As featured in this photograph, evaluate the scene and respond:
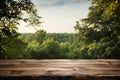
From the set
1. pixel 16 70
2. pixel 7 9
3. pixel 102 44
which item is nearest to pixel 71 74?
pixel 16 70

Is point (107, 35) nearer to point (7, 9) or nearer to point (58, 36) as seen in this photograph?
point (7, 9)

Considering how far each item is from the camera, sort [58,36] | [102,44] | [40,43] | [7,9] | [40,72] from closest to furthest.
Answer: [40,72]
[7,9]
[102,44]
[40,43]
[58,36]

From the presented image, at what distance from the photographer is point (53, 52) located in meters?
50.5

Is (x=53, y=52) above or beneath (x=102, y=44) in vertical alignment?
beneath

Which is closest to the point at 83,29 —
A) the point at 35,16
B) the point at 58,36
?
the point at 35,16

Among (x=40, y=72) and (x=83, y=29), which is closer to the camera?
(x=40, y=72)

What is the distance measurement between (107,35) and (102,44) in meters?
2.04

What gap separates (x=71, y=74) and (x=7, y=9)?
35.6 feet

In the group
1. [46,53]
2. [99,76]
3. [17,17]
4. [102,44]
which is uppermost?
[17,17]

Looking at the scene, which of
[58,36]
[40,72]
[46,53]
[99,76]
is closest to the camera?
[99,76]

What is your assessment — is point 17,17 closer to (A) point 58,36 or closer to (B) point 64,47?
(B) point 64,47

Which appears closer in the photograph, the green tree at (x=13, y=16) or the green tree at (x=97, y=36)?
the green tree at (x=13, y=16)

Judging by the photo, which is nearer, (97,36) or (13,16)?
(13,16)

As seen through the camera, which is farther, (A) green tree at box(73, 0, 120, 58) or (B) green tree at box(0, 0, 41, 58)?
(A) green tree at box(73, 0, 120, 58)
